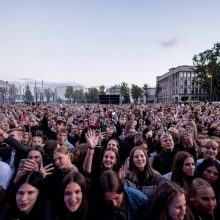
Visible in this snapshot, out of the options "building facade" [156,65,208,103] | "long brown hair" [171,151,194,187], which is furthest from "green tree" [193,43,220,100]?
"long brown hair" [171,151,194,187]

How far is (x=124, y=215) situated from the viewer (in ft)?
10.8

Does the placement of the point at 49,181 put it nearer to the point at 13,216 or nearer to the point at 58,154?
the point at 58,154

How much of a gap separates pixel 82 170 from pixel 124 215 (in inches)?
53.9

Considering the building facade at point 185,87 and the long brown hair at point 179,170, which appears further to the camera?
the building facade at point 185,87

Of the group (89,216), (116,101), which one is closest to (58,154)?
(89,216)

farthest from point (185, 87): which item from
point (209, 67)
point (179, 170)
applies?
point (179, 170)

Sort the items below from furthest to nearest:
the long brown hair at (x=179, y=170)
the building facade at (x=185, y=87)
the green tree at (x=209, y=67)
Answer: the building facade at (x=185, y=87) → the green tree at (x=209, y=67) → the long brown hair at (x=179, y=170)

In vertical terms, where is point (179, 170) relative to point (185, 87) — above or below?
below

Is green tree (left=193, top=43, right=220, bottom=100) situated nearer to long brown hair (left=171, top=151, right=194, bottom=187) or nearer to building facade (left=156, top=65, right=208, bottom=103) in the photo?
building facade (left=156, top=65, right=208, bottom=103)

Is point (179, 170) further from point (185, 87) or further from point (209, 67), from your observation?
point (185, 87)

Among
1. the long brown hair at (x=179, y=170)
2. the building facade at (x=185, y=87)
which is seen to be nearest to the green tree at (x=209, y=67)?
the building facade at (x=185, y=87)

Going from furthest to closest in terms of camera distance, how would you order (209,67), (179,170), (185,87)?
(185,87) < (209,67) < (179,170)

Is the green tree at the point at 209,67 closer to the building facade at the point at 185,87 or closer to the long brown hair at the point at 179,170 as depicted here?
the building facade at the point at 185,87

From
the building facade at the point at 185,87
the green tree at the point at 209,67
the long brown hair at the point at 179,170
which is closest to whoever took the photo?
the long brown hair at the point at 179,170
